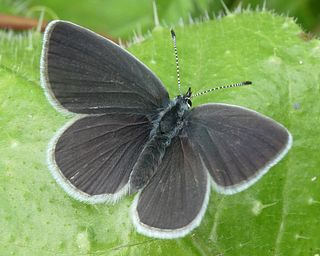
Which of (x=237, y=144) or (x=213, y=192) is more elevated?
(x=237, y=144)

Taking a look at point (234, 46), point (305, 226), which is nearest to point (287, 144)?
point (305, 226)

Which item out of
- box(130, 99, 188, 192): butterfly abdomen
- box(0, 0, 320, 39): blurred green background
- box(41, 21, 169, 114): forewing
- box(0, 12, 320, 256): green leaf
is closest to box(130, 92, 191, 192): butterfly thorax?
box(130, 99, 188, 192): butterfly abdomen

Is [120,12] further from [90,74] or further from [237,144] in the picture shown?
[237,144]

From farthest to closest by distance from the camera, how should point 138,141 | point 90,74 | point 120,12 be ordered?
point 120,12 → point 138,141 → point 90,74

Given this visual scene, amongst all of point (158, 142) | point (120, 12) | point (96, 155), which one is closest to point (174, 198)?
point (158, 142)

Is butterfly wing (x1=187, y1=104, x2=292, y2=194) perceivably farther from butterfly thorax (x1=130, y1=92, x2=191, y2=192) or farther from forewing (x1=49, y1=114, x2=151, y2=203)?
forewing (x1=49, y1=114, x2=151, y2=203)

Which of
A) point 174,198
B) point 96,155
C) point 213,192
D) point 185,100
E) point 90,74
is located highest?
point 90,74

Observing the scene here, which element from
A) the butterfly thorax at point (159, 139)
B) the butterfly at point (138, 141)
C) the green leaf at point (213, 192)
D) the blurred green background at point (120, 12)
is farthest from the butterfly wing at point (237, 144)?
the blurred green background at point (120, 12)

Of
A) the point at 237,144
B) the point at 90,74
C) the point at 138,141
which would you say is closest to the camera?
the point at 237,144
